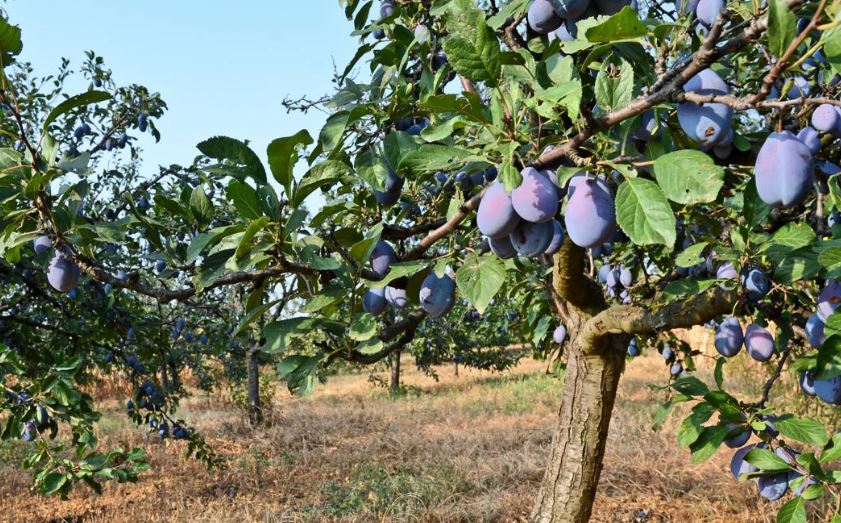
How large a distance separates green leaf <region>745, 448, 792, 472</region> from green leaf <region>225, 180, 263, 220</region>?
1.06 m

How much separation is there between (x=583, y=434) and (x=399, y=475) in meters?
3.42

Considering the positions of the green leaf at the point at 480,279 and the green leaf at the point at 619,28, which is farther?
the green leaf at the point at 480,279

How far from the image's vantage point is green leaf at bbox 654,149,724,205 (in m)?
0.61

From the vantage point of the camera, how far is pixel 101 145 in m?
4.08

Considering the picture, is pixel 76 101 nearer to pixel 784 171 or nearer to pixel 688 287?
pixel 784 171

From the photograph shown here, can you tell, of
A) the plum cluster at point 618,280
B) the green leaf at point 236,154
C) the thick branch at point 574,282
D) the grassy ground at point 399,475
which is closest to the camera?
the green leaf at point 236,154

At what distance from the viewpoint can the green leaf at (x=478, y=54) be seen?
70 cm

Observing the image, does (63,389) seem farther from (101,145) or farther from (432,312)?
(101,145)

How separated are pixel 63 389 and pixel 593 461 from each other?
1774 mm

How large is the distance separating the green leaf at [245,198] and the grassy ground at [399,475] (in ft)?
11.2

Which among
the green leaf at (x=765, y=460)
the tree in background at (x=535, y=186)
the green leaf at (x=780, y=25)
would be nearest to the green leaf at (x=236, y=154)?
the tree in background at (x=535, y=186)

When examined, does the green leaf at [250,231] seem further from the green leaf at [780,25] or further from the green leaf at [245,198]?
the green leaf at [780,25]

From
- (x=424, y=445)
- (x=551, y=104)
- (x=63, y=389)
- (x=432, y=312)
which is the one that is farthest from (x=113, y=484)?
(x=551, y=104)

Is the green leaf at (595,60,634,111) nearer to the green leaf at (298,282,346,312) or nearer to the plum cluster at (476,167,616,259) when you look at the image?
the plum cluster at (476,167,616,259)
